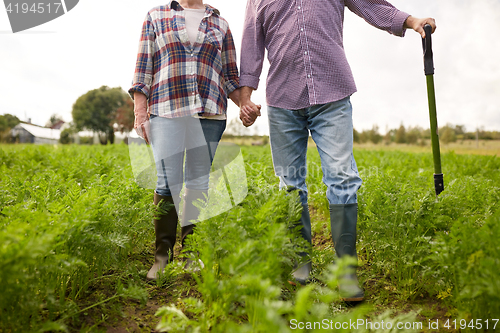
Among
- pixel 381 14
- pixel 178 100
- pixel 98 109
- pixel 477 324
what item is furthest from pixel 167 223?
pixel 98 109

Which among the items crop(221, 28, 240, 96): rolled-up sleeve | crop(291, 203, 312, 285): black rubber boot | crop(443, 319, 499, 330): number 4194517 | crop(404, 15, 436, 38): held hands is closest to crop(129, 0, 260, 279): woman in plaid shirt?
crop(221, 28, 240, 96): rolled-up sleeve

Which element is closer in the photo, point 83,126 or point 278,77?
point 278,77

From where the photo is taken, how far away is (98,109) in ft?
175

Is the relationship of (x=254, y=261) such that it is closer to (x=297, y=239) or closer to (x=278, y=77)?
(x=297, y=239)

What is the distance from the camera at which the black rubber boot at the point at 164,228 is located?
258 centimetres

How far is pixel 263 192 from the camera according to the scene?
2.38 meters

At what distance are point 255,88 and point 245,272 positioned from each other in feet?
5.37

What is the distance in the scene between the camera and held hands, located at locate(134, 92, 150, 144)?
2.54 m

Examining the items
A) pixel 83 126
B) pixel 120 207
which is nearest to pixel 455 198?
pixel 120 207

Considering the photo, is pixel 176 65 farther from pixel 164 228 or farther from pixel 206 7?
pixel 164 228

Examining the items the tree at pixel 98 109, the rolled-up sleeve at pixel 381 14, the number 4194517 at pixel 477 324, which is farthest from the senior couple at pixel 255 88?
the tree at pixel 98 109

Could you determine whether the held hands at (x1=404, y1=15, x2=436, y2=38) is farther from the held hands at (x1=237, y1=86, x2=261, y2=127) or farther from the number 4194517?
the number 4194517

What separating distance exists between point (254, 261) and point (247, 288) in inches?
5.0

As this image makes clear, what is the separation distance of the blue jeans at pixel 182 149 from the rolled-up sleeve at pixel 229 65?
0.36m
